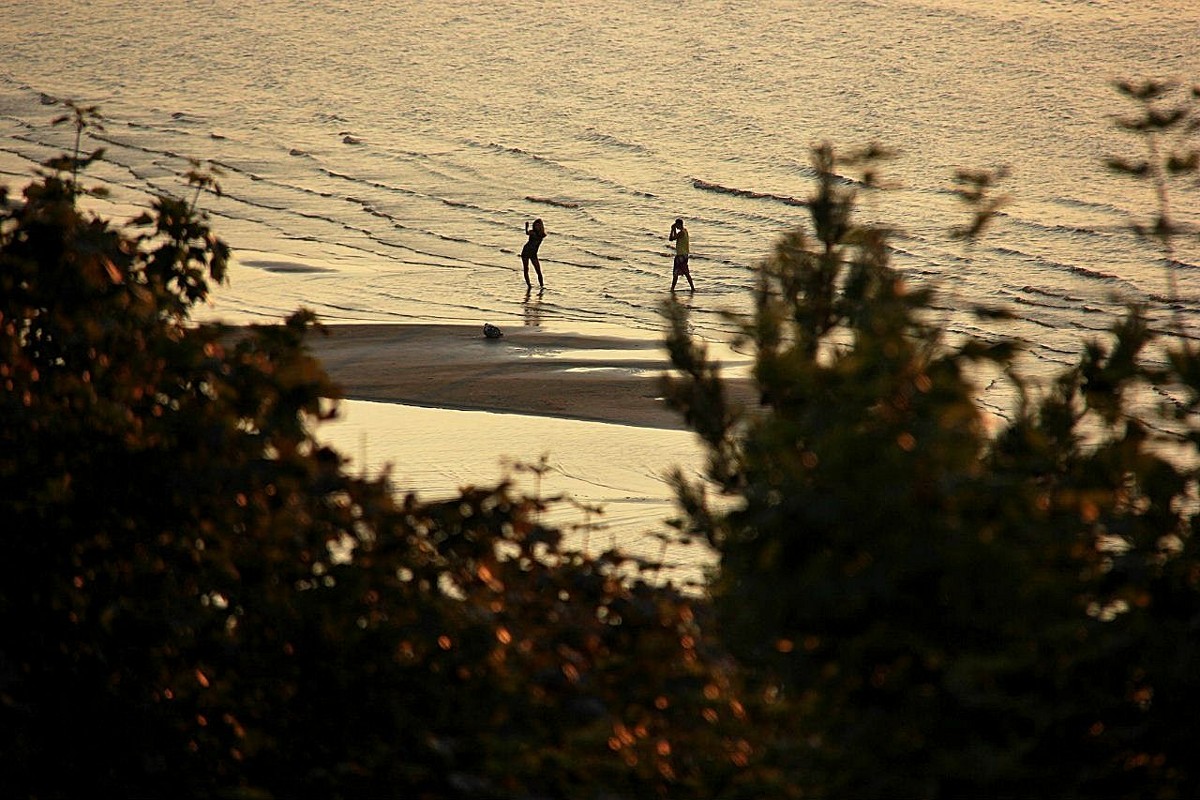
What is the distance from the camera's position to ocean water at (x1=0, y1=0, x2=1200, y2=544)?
1166 inches

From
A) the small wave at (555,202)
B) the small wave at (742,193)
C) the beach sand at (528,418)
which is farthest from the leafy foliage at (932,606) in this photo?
the small wave at (742,193)

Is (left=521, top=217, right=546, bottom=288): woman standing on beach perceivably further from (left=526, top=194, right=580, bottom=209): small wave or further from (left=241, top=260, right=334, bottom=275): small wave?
(left=526, top=194, right=580, bottom=209): small wave

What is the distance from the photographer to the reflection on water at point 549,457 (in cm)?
1177

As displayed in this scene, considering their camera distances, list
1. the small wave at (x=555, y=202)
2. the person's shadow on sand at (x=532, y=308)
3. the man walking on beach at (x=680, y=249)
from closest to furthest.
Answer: the person's shadow on sand at (x=532, y=308) < the man walking on beach at (x=680, y=249) < the small wave at (x=555, y=202)

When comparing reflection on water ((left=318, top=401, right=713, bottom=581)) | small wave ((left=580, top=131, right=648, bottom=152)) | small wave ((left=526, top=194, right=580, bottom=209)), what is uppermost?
small wave ((left=580, top=131, right=648, bottom=152))

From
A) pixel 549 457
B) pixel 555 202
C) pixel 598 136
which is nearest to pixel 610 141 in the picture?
pixel 598 136

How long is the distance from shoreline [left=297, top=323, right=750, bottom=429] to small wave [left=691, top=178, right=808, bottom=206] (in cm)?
2185

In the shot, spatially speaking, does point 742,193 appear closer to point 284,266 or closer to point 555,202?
point 555,202

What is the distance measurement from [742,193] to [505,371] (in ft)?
89.5

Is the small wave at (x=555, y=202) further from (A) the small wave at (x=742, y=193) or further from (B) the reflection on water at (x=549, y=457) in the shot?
(B) the reflection on water at (x=549, y=457)

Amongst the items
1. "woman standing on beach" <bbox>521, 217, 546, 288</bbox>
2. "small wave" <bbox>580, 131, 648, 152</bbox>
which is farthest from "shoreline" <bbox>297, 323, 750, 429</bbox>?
"small wave" <bbox>580, 131, 648, 152</bbox>

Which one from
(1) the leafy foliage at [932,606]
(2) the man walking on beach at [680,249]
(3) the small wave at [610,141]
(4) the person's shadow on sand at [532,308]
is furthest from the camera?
(3) the small wave at [610,141]

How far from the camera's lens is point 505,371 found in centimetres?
1825

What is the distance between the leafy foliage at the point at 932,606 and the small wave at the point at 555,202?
125ft
